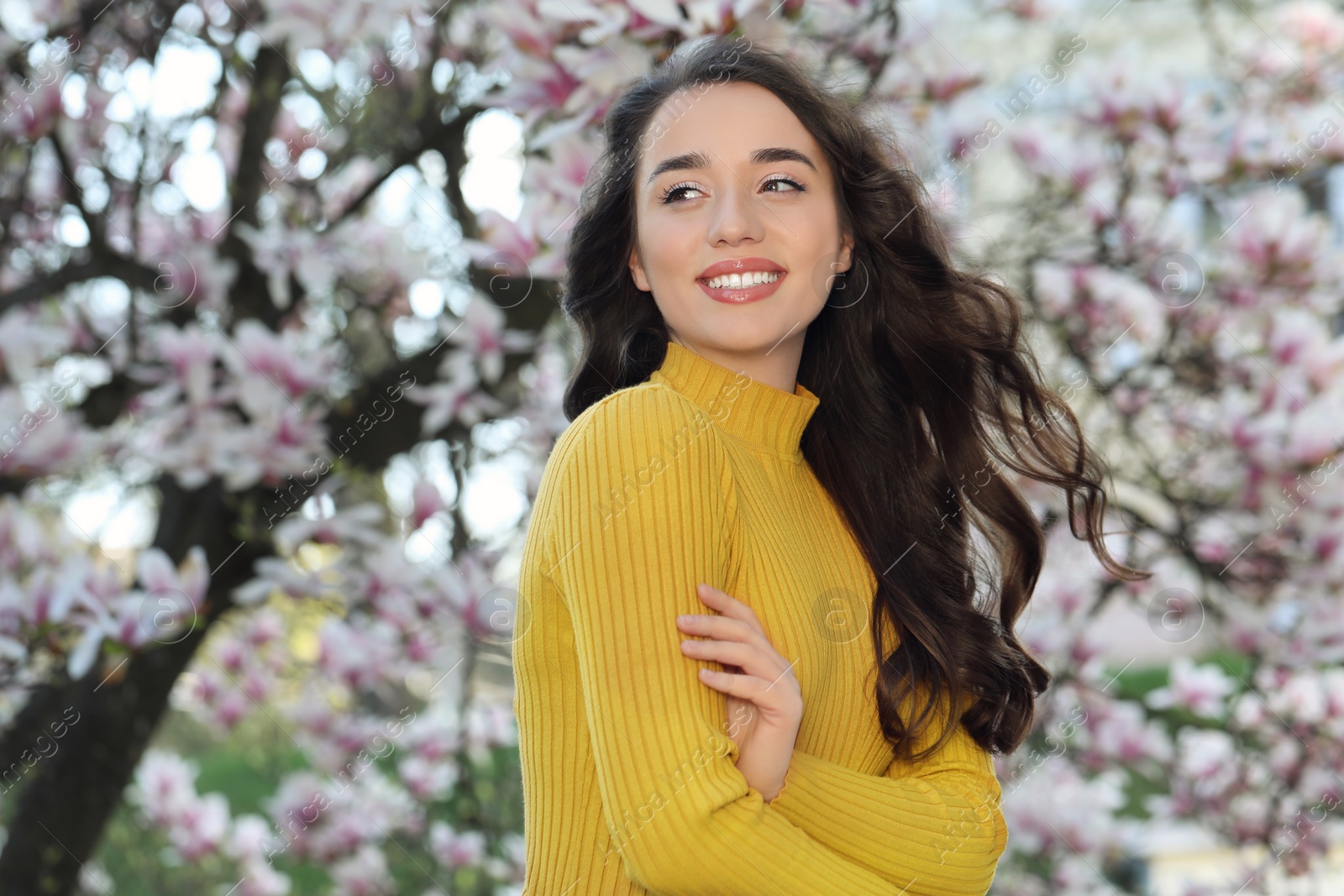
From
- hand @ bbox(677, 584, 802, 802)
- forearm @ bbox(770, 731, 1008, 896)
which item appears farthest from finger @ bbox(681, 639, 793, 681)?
forearm @ bbox(770, 731, 1008, 896)

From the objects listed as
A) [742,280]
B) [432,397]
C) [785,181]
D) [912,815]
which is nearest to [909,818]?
[912,815]

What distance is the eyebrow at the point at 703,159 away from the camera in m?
1.31

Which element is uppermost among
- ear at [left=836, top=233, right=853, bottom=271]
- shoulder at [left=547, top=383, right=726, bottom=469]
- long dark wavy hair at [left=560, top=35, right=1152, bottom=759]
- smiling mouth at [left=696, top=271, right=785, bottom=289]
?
smiling mouth at [left=696, top=271, right=785, bottom=289]

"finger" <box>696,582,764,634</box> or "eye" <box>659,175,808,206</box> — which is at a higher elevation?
"eye" <box>659,175,808,206</box>

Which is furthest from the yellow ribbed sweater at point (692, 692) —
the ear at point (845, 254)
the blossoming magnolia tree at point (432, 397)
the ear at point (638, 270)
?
the blossoming magnolia tree at point (432, 397)

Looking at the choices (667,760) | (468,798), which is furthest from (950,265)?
(468,798)

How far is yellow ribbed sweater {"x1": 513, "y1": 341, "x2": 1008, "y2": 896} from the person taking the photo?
101 cm

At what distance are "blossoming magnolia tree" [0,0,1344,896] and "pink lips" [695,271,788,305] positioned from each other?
59 cm

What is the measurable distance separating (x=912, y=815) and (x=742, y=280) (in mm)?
541

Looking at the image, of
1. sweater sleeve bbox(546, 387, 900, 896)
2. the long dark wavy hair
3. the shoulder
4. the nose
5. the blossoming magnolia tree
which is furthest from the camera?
the blossoming magnolia tree

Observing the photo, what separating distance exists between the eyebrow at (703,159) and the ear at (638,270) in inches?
4.4

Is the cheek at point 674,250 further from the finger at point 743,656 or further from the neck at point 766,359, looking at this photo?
the finger at point 743,656

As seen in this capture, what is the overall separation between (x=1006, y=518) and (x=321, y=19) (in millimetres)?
1251

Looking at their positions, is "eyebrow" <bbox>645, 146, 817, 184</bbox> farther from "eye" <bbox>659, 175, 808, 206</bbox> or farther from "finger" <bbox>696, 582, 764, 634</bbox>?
"finger" <bbox>696, 582, 764, 634</bbox>
